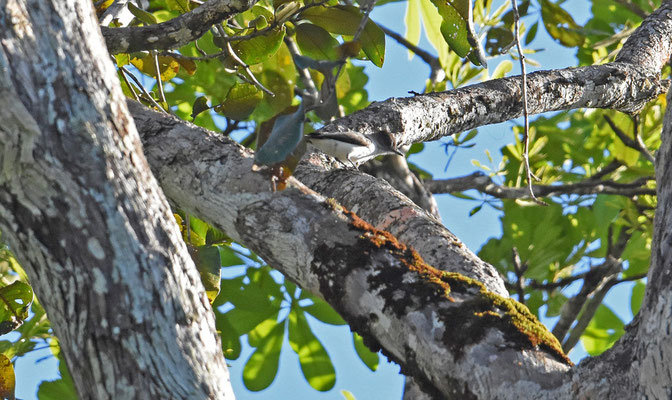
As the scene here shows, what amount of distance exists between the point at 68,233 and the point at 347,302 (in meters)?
0.58

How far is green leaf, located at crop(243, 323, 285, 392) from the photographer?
339 centimetres

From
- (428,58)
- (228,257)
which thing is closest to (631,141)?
(428,58)

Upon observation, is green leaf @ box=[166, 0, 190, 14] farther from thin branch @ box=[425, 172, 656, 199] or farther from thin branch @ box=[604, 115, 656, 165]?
thin branch @ box=[604, 115, 656, 165]

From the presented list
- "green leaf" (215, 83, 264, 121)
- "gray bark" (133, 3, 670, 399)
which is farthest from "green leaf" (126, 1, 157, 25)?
"gray bark" (133, 3, 670, 399)

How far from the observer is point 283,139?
1.50 meters

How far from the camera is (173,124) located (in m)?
1.90

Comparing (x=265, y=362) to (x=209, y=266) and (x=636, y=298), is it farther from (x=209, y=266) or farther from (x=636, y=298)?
(x=636, y=298)

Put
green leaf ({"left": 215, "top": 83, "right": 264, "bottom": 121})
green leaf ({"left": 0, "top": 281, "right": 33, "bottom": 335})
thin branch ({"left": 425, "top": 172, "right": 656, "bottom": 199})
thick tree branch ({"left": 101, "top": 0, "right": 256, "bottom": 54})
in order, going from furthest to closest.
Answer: thin branch ({"left": 425, "top": 172, "right": 656, "bottom": 199}) → green leaf ({"left": 215, "top": 83, "right": 264, "bottom": 121}) → green leaf ({"left": 0, "top": 281, "right": 33, "bottom": 335}) → thick tree branch ({"left": 101, "top": 0, "right": 256, "bottom": 54})

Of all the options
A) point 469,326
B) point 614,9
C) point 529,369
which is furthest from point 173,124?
point 614,9

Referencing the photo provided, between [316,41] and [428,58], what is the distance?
2.10 metres

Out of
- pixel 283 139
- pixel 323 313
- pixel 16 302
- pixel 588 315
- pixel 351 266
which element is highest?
pixel 588 315

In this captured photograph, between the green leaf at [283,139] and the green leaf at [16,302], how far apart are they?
49.6 inches

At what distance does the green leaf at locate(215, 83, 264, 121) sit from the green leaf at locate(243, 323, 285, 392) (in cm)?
122

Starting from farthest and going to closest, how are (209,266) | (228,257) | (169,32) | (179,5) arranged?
(228,257) < (179,5) < (209,266) < (169,32)
